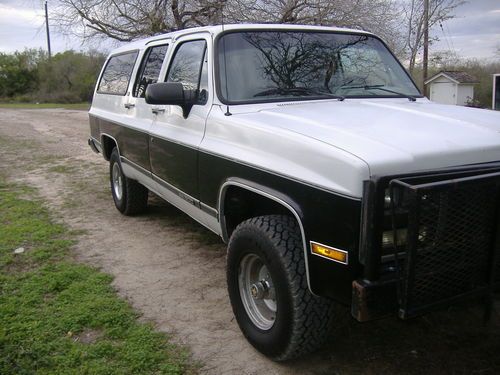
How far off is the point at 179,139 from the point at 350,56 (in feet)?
4.95

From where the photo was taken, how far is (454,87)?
66.7 feet

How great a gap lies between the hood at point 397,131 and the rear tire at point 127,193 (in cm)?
304

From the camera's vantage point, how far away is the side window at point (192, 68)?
12.9 feet

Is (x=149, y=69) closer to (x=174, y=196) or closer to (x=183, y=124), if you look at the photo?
(x=183, y=124)

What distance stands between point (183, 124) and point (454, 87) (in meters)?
18.7

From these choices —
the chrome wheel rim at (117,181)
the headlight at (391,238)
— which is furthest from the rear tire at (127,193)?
the headlight at (391,238)

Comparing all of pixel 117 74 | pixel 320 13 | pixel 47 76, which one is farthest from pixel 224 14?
pixel 47 76

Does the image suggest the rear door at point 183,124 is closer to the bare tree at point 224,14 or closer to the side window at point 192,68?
the side window at point 192,68

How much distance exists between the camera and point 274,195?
284 centimetres

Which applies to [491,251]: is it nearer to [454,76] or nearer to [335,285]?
[335,285]

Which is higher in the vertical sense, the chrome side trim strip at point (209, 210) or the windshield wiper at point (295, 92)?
the windshield wiper at point (295, 92)

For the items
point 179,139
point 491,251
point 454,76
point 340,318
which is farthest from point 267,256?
point 454,76

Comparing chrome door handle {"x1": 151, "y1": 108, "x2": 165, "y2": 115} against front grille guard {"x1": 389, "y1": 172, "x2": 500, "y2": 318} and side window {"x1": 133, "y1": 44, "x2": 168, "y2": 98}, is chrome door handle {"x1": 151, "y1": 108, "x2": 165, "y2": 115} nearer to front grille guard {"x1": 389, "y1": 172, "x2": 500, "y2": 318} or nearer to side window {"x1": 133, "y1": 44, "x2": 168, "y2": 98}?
side window {"x1": 133, "y1": 44, "x2": 168, "y2": 98}

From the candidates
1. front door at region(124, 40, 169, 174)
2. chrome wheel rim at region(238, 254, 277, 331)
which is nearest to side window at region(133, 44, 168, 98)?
front door at region(124, 40, 169, 174)
